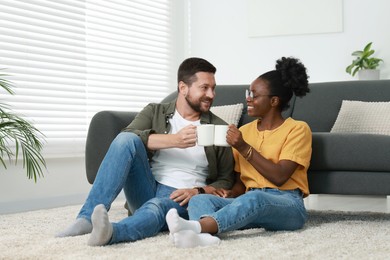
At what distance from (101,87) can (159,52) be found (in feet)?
3.11

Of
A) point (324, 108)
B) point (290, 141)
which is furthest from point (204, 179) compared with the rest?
point (324, 108)

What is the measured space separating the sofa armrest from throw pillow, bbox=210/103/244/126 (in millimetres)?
610

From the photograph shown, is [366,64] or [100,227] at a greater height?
[366,64]

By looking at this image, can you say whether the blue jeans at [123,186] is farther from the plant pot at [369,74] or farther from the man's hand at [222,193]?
the plant pot at [369,74]

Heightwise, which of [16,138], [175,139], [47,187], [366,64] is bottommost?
[47,187]

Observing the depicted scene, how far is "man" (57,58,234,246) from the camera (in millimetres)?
2359

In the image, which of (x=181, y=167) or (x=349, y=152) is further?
(x=349, y=152)

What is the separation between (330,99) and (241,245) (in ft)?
6.31

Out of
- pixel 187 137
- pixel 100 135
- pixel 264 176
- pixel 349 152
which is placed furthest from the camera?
pixel 100 135

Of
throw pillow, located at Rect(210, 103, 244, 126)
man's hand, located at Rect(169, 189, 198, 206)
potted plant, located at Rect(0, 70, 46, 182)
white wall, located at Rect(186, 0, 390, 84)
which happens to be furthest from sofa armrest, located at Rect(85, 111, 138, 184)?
white wall, located at Rect(186, 0, 390, 84)

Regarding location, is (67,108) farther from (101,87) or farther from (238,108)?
(238,108)

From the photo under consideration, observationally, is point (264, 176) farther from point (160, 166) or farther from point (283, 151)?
point (160, 166)

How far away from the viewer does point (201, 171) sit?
265cm

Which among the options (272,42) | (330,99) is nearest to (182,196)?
(330,99)
